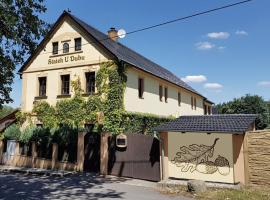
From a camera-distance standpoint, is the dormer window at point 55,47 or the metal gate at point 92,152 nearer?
the metal gate at point 92,152

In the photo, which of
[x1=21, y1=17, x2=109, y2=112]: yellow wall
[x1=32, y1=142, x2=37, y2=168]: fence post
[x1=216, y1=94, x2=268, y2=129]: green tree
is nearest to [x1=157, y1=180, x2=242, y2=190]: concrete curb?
[x1=32, y1=142, x2=37, y2=168]: fence post

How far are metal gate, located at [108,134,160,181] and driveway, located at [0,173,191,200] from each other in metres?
0.70

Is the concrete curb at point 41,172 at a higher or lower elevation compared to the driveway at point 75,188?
higher

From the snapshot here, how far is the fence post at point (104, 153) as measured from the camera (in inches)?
731

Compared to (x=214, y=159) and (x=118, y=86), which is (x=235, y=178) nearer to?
(x=214, y=159)

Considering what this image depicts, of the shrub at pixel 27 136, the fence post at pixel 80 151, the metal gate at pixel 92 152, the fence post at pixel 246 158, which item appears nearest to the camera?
the fence post at pixel 246 158

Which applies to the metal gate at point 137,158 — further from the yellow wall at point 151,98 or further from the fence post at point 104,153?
the yellow wall at point 151,98

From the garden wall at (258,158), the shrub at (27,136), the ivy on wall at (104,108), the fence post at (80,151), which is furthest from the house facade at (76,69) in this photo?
the garden wall at (258,158)

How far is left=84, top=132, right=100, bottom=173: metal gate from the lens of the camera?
63.5 feet

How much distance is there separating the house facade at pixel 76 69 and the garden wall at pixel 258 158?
10765 mm

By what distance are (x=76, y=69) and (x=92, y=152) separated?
296 inches

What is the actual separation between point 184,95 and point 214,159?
832 inches

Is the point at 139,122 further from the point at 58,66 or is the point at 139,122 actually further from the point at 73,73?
the point at 58,66

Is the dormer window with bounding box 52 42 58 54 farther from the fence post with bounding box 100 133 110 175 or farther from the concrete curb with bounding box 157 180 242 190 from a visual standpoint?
the concrete curb with bounding box 157 180 242 190
